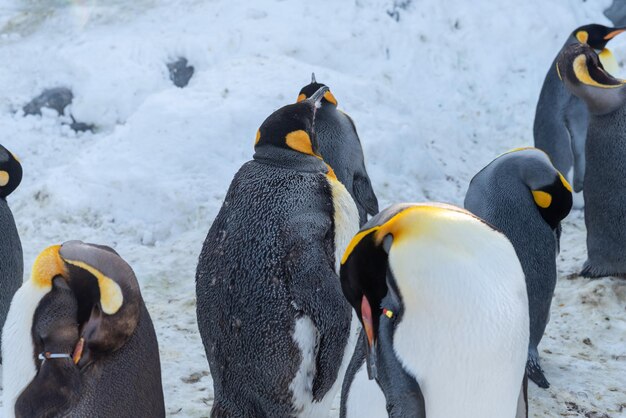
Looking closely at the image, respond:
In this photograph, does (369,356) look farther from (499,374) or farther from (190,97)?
(190,97)

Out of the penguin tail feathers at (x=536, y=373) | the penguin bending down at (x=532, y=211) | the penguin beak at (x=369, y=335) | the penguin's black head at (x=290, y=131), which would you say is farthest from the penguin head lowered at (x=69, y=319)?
the penguin tail feathers at (x=536, y=373)

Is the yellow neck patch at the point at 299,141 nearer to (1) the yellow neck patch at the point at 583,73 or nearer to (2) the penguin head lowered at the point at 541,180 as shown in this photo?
(2) the penguin head lowered at the point at 541,180

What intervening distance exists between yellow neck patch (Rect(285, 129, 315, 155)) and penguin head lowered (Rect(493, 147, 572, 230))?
903 mm

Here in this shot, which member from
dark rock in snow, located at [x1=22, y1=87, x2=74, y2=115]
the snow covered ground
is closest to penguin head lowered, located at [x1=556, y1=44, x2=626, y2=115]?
the snow covered ground

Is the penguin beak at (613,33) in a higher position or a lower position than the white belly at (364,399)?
higher

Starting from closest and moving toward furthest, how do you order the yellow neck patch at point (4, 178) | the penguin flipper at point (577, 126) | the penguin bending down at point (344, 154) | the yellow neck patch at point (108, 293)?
the yellow neck patch at point (108, 293) < the yellow neck patch at point (4, 178) < the penguin bending down at point (344, 154) < the penguin flipper at point (577, 126)

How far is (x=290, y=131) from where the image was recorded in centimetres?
296

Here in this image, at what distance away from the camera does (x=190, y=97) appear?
5598mm

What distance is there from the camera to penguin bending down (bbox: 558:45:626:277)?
427cm

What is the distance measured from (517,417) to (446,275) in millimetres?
728

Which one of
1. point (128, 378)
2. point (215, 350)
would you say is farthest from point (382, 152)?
point (128, 378)

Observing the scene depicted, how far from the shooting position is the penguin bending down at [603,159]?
14.0ft

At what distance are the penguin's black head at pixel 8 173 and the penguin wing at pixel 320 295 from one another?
1.75 metres

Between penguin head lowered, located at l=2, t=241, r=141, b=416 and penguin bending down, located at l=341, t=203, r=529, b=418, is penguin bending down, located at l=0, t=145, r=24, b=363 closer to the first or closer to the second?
penguin head lowered, located at l=2, t=241, r=141, b=416
